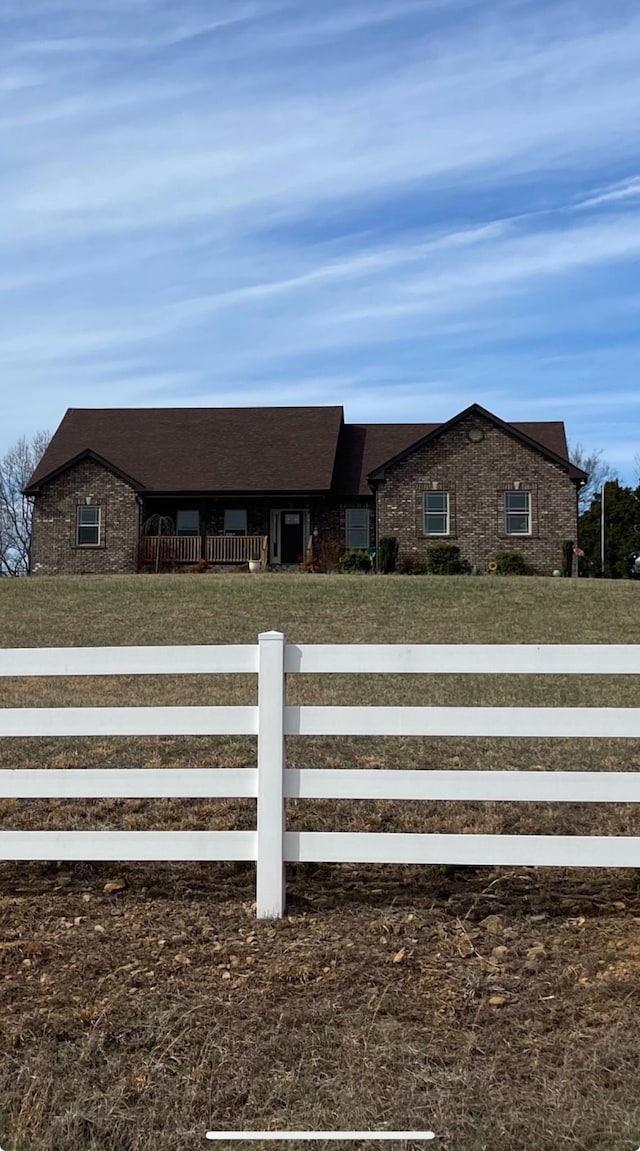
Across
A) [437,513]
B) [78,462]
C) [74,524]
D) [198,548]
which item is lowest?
[198,548]

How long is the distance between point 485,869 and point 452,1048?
1.99m

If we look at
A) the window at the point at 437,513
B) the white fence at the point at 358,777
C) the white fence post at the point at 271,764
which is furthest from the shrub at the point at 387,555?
the white fence post at the point at 271,764

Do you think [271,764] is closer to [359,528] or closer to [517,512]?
[517,512]

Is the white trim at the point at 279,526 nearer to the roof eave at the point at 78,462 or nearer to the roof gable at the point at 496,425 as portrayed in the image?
the roof gable at the point at 496,425

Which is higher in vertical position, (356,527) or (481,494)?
(481,494)

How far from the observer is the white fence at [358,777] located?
15.5 feet

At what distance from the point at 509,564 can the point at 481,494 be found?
2.60 m

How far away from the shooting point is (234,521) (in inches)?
1307

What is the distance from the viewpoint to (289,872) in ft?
17.9

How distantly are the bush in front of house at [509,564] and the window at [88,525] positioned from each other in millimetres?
13120

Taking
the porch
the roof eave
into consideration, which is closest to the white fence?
the porch

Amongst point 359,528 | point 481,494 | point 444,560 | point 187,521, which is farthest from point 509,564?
point 187,521

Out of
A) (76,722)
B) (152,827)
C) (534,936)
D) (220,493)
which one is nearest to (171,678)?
(152,827)

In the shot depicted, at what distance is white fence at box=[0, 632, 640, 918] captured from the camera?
4.72 m
